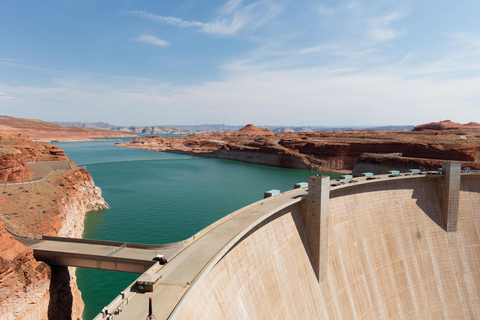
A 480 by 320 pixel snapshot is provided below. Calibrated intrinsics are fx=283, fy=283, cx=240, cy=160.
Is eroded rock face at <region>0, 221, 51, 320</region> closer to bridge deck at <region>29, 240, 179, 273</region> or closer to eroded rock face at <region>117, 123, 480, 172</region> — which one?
bridge deck at <region>29, 240, 179, 273</region>

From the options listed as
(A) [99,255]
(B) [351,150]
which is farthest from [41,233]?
(B) [351,150]

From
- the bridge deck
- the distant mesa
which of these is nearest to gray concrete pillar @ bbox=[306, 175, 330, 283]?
the bridge deck

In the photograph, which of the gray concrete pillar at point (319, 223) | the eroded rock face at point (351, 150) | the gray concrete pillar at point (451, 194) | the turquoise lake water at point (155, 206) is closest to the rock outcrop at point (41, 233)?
the turquoise lake water at point (155, 206)

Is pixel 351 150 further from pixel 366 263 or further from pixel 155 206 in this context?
pixel 366 263

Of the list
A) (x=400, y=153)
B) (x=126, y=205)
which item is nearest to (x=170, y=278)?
(x=126, y=205)

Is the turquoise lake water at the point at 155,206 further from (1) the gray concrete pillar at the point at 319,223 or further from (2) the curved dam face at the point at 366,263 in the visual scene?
(1) the gray concrete pillar at the point at 319,223
